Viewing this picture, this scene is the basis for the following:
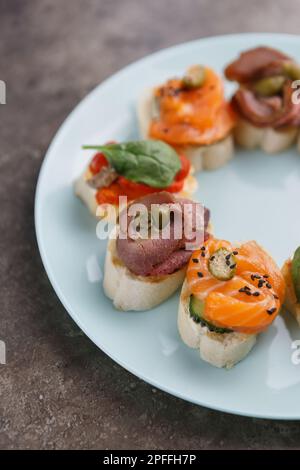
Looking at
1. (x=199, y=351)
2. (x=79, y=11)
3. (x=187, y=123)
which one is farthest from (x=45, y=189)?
(x=79, y=11)

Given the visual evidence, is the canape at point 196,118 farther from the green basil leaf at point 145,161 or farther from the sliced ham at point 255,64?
the green basil leaf at point 145,161

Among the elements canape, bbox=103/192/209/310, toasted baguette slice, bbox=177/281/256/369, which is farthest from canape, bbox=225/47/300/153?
toasted baguette slice, bbox=177/281/256/369

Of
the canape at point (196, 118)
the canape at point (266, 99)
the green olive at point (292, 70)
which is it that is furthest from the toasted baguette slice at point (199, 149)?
the green olive at point (292, 70)

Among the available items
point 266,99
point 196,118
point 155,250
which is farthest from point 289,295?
point 266,99

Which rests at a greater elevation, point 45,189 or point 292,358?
point 45,189

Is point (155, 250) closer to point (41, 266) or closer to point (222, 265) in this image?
point (222, 265)
